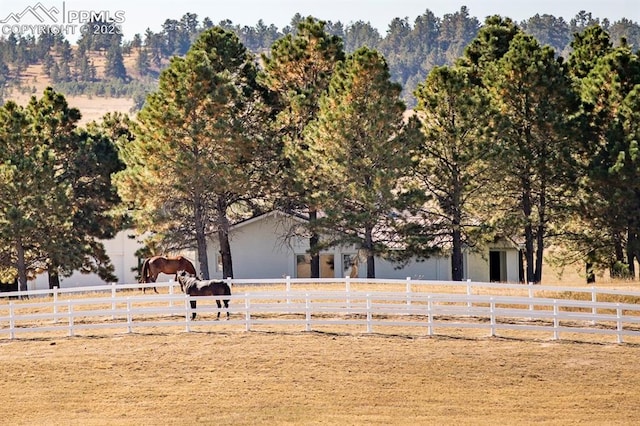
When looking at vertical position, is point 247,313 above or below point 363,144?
below

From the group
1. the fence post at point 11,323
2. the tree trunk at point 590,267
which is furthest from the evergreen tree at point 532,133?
the fence post at point 11,323

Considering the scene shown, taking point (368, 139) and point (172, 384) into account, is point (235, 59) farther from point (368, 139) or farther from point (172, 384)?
point (172, 384)

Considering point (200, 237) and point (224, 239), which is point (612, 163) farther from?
point (200, 237)

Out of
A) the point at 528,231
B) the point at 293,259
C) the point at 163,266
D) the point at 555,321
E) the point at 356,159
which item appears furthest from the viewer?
the point at 293,259

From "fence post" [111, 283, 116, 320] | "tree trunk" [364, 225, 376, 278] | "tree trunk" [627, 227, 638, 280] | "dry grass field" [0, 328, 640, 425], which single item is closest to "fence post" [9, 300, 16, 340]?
"dry grass field" [0, 328, 640, 425]

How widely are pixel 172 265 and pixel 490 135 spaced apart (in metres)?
14.7

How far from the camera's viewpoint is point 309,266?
194 feet

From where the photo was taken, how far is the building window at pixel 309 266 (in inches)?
2329

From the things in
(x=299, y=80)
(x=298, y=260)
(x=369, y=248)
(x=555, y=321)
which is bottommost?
(x=555, y=321)

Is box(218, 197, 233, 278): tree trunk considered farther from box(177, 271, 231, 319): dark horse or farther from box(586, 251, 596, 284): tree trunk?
box(177, 271, 231, 319): dark horse

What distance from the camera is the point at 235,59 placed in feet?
189

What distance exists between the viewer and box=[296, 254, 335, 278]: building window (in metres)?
59.2

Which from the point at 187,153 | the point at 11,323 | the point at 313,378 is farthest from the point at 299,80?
the point at 313,378

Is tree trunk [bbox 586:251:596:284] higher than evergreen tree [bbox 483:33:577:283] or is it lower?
lower
